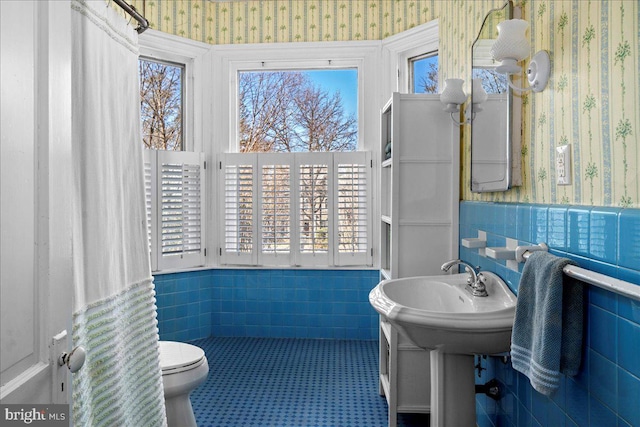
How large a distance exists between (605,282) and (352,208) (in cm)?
262

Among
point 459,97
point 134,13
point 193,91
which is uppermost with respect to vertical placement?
point 193,91

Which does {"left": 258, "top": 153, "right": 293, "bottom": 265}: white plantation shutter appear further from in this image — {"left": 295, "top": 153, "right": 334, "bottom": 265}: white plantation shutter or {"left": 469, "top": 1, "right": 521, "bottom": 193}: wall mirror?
{"left": 469, "top": 1, "right": 521, "bottom": 193}: wall mirror

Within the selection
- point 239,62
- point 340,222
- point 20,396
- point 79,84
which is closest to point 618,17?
point 79,84

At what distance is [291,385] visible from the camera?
2891mm

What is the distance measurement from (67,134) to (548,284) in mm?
1220

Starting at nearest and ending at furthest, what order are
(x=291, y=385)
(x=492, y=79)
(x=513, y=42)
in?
(x=513, y=42) < (x=492, y=79) < (x=291, y=385)

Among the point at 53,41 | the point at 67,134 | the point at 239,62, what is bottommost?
the point at 67,134

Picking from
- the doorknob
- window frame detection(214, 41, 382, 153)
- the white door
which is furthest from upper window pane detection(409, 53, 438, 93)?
the doorknob

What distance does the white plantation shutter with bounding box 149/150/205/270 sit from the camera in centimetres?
346

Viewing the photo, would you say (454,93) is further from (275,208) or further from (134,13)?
(275,208)

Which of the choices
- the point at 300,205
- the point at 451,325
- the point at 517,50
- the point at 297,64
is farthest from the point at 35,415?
the point at 297,64

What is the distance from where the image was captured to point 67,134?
108 centimetres

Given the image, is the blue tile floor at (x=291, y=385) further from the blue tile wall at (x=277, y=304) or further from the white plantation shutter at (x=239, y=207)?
the white plantation shutter at (x=239, y=207)

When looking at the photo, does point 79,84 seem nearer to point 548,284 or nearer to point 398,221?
point 548,284
